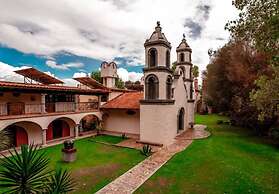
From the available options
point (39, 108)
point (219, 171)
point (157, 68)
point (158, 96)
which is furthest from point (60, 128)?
point (219, 171)

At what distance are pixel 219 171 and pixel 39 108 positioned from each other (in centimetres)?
1520

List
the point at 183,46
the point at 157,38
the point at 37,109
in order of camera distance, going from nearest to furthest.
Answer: the point at 37,109 → the point at 157,38 → the point at 183,46

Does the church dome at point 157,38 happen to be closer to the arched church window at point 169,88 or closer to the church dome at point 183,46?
the arched church window at point 169,88

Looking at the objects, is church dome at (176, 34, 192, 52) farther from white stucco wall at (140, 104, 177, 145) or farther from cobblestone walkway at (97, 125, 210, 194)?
cobblestone walkway at (97, 125, 210, 194)

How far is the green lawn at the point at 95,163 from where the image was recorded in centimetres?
1084

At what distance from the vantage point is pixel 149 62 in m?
18.9

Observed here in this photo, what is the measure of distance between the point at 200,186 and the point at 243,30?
25.5ft

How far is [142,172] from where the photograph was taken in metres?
12.2

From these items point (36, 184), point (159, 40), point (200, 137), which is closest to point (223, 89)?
point (200, 137)

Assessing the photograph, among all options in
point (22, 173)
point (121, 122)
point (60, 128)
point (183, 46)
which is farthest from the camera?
point (183, 46)

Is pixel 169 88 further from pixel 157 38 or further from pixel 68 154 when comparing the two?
pixel 68 154

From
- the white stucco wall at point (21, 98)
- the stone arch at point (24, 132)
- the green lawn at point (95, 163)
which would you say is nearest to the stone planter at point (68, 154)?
the green lawn at point (95, 163)

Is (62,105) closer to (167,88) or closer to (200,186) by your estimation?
(167,88)

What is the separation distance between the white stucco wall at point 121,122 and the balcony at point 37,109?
105 inches
